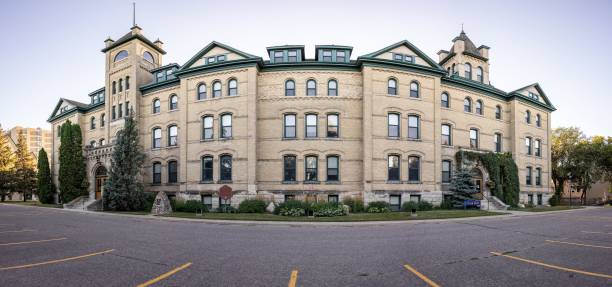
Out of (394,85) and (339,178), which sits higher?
(394,85)

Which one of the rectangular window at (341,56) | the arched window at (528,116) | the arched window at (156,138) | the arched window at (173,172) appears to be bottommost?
the arched window at (173,172)

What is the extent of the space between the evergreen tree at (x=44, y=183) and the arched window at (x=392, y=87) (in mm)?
42809

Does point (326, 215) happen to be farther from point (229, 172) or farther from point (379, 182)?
point (229, 172)

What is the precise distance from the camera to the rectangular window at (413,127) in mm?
24812

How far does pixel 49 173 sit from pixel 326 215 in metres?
39.6

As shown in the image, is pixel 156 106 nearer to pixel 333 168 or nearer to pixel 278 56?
pixel 278 56

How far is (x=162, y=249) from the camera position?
8.75m

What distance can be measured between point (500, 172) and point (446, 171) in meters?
5.87

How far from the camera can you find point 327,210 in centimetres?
1880

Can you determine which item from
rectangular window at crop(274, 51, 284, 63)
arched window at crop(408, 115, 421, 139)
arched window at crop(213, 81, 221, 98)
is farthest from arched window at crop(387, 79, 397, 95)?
arched window at crop(213, 81, 221, 98)

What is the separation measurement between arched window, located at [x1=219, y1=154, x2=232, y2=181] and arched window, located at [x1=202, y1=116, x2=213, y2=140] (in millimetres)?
2526

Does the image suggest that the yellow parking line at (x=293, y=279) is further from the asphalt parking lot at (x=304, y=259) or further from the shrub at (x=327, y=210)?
the shrub at (x=327, y=210)

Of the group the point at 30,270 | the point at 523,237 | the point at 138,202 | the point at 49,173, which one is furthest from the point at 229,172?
the point at 49,173

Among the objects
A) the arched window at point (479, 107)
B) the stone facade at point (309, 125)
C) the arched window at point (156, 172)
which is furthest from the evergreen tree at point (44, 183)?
the arched window at point (479, 107)
